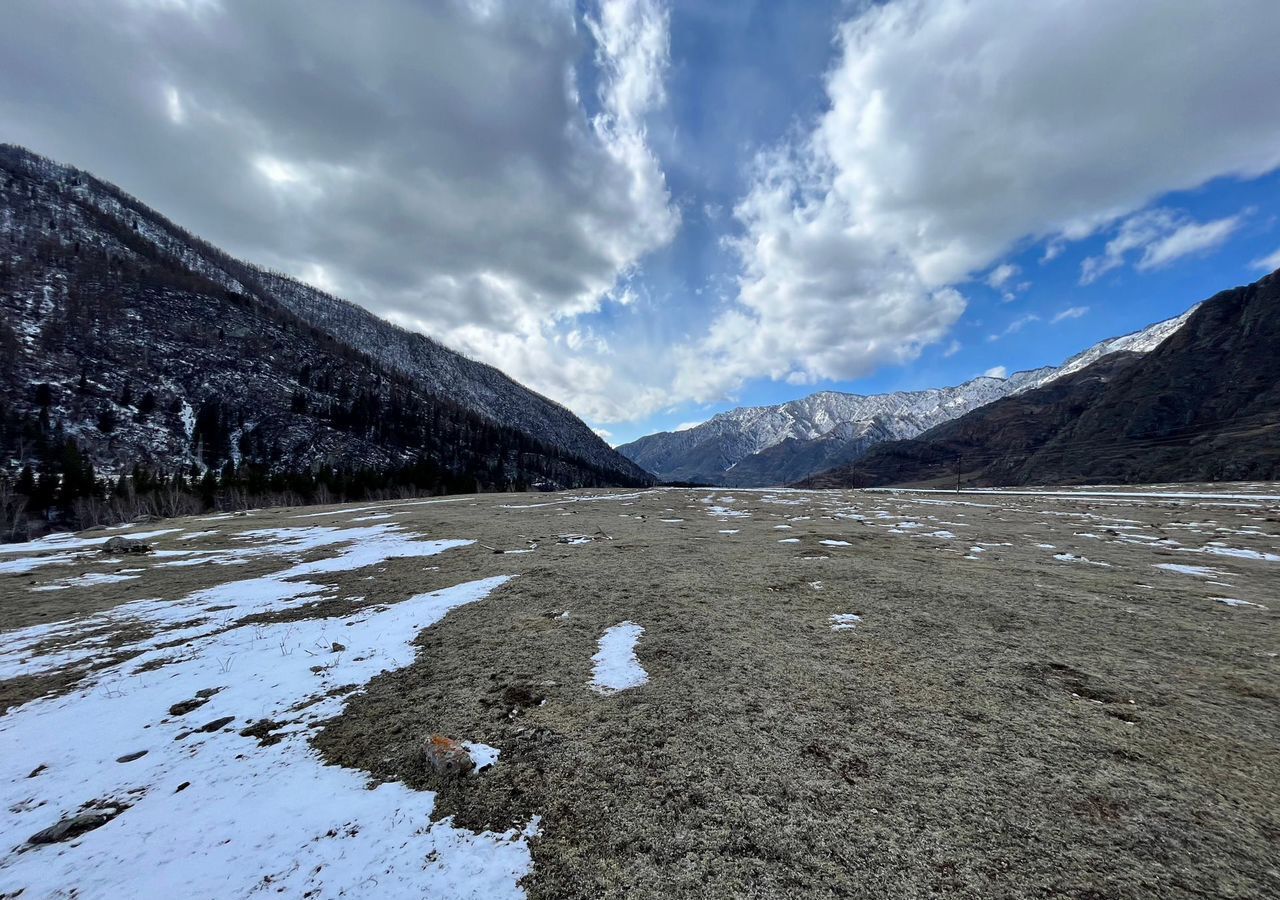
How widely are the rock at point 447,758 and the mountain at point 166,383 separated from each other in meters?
97.2

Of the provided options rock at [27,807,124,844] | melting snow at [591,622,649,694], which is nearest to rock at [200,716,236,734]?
rock at [27,807,124,844]

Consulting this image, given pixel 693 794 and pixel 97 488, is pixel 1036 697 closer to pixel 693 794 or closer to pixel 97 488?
pixel 693 794

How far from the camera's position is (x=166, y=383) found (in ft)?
427

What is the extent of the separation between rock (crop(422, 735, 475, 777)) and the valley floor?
0.38 ft

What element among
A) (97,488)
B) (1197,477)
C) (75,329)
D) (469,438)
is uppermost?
(75,329)

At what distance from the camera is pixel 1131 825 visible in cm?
426

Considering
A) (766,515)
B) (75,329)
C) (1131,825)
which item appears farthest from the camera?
(75,329)

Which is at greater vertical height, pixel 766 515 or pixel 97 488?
pixel 97 488

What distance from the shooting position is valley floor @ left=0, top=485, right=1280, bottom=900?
13.2 feet

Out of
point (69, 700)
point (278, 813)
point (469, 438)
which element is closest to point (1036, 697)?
point (278, 813)

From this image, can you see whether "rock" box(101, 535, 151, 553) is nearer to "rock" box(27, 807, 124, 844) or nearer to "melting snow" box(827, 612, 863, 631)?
"rock" box(27, 807, 124, 844)

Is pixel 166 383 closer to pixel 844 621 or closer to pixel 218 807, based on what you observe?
pixel 218 807

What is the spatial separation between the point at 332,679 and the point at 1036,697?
11.0 metres

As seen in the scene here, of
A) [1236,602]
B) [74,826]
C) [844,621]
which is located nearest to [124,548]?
[74,826]
